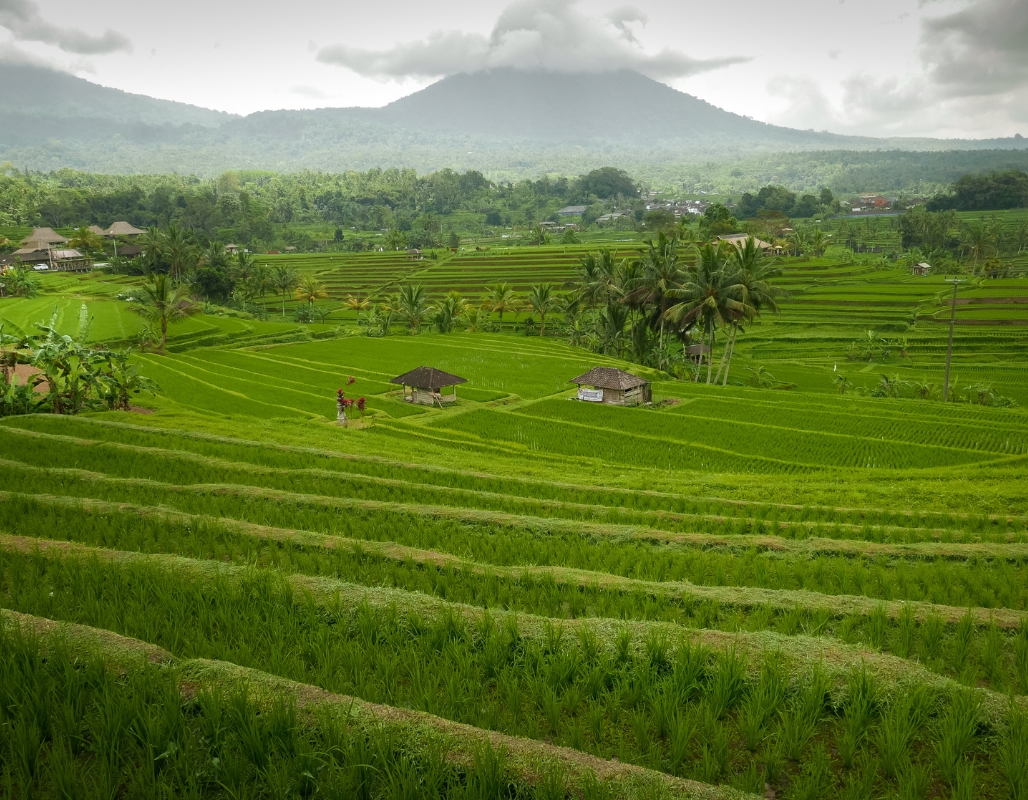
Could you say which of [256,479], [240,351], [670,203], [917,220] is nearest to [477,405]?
[256,479]

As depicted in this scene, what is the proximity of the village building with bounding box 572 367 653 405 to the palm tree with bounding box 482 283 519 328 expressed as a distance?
2727 cm

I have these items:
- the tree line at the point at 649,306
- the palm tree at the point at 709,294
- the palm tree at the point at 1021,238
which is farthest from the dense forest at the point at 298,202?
the palm tree at the point at 709,294

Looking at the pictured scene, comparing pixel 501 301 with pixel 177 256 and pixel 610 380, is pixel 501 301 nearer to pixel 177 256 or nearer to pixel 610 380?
pixel 610 380

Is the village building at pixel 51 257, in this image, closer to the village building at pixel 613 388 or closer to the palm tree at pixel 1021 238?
the village building at pixel 613 388

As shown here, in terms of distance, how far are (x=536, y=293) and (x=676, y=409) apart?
2664 centimetres

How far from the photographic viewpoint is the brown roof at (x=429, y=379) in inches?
1029

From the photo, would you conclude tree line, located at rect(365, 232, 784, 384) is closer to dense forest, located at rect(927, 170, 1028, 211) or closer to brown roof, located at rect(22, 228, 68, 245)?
brown roof, located at rect(22, 228, 68, 245)

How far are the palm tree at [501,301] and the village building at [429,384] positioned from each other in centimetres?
2784

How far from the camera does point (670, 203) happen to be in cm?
17675

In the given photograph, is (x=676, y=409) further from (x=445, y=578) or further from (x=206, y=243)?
(x=206, y=243)

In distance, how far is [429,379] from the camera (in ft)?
86.1

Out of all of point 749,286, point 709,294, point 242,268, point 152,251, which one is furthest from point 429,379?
point 152,251

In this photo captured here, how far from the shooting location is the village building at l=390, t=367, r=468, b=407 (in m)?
26.2

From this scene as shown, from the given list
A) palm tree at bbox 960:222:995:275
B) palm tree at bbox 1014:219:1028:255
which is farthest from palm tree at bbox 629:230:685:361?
palm tree at bbox 1014:219:1028:255
